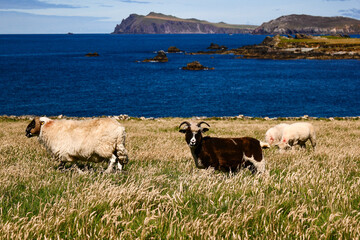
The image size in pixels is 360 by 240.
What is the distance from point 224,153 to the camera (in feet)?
28.4

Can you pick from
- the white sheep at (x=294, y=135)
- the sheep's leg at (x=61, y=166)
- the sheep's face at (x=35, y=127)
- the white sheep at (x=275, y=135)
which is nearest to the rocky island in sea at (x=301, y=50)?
the white sheep at (x=294, y=135)

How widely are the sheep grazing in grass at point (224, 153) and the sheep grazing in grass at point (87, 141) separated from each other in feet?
5.94

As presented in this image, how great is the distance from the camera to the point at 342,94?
68875 mm

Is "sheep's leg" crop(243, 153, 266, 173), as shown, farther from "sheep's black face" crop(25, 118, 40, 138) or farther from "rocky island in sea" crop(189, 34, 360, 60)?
"rocky island in sea" crop(189, 34, 360, 60)

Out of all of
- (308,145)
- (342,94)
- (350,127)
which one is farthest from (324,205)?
(342,94)

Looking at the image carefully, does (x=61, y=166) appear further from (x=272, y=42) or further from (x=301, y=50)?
(x=272, y=42)

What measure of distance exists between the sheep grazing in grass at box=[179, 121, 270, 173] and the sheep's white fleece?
1.80m

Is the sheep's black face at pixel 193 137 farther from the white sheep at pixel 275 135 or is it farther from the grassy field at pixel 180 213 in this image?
the white sheep at pixel 275 135

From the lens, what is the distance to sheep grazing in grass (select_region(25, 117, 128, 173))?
8.98 meters

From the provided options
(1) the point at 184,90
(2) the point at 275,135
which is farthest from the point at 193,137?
(1) the point at 184,90

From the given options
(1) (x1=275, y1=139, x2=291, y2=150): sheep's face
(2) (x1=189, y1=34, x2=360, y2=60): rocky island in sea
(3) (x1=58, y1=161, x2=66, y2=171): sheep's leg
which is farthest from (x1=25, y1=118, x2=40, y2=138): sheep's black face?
(2) (x1=189, y1=34, x2=360, y2=60): rocky island in sea

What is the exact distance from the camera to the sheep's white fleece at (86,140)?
8984 millimetres

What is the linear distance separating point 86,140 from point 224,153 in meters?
3.57

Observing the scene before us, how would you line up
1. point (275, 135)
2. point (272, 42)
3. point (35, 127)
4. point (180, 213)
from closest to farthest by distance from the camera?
point (180, 213) < point (35, 127) < point (275, 135) < point (272, 42)
